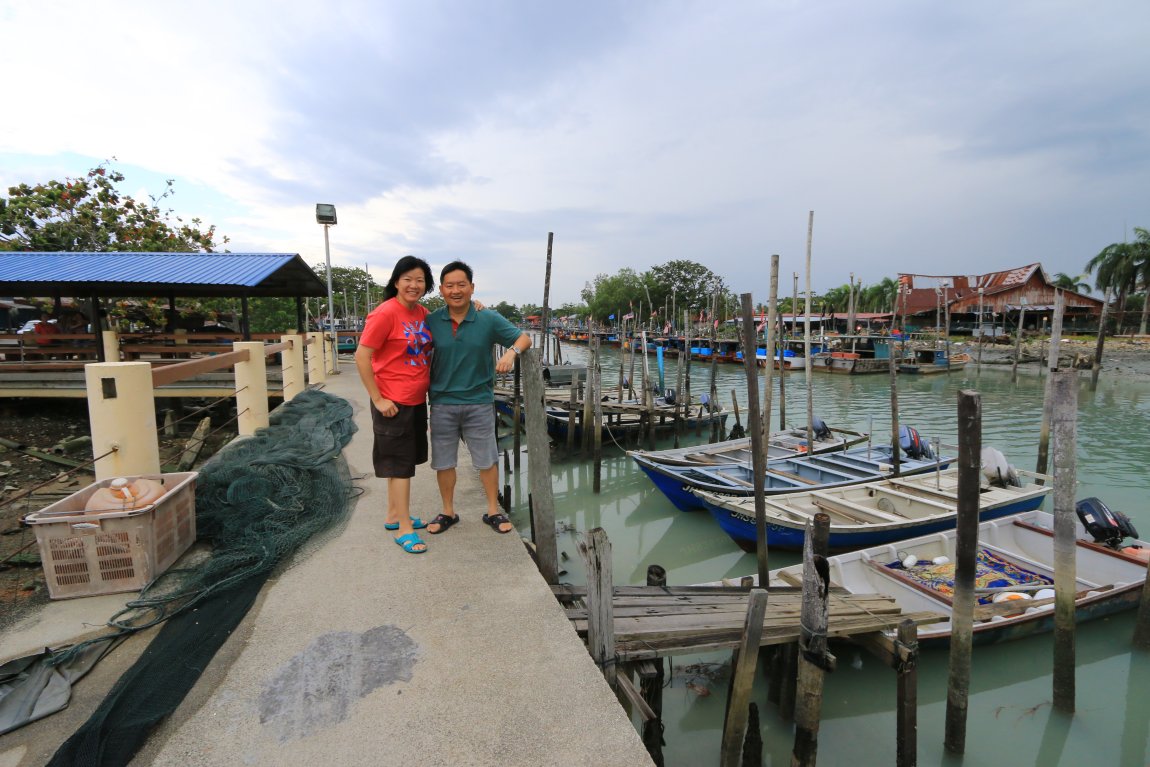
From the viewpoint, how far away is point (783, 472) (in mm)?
8961

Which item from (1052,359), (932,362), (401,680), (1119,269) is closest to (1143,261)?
(1119,269)

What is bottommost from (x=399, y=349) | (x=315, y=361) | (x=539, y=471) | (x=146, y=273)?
(x=539, y=471)

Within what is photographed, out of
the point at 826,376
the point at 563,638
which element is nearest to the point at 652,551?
the point at 563,638

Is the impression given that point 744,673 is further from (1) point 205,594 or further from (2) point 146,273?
(2) point 146,273

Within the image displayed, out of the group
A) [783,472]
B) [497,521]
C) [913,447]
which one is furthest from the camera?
[913,447]

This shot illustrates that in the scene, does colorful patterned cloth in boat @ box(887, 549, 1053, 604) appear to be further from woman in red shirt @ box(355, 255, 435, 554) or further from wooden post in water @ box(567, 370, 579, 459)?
wooden post in water @ box(567, 370, 579, 459)

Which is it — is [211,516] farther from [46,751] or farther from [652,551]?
[652,551]

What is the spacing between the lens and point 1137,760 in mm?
3916

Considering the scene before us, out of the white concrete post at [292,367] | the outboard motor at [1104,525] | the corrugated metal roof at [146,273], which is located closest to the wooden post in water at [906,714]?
the outboard motor at [1104,525]

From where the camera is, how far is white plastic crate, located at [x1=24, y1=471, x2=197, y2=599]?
280 centimetres

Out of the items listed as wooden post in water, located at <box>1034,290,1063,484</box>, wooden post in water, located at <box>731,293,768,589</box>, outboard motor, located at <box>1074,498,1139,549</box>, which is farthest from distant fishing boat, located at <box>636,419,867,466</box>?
outboard motor, located at <box>1074,498,1139,549</box>

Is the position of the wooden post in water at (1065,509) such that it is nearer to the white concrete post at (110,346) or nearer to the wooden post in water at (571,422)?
the wooden post in water at (571,422)

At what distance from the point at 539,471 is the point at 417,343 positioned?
43.0 inches

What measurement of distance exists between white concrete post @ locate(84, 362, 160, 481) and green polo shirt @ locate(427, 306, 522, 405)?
1.85 meters
